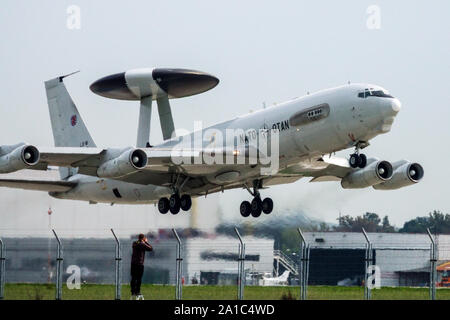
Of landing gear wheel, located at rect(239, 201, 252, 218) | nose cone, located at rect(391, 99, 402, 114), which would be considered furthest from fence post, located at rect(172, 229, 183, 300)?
landing gear wheel, located at rect(239, 201, 252, 218)

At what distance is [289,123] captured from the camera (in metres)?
41.2

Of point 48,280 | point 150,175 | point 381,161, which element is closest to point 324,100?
point 381,161

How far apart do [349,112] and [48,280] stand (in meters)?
15.5

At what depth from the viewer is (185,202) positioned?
46656 mm

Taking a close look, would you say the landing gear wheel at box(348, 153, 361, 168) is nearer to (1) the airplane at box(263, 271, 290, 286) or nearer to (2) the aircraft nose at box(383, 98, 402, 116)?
(2) the aircraft nose at box(383, 98, 402, 116)

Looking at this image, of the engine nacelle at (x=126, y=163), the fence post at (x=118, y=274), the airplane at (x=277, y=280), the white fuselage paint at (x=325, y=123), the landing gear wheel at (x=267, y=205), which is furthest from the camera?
the landing gear wheel at (x=267, y=205)

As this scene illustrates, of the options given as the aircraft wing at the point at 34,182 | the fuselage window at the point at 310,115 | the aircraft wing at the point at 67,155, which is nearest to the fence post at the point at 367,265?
the fuselage window at the point at 310,115

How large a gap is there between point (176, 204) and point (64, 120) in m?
13.6

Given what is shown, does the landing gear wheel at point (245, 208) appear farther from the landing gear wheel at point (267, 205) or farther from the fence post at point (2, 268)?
the fence post at point (2, 268)

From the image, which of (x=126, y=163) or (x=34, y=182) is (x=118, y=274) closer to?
(x=126, y=163)

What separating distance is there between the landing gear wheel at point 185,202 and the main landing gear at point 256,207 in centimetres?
271

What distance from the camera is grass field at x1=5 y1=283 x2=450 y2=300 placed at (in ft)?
95.4

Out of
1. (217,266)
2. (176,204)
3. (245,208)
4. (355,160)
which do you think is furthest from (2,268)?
(245,208)

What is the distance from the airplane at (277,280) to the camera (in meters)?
30.0
